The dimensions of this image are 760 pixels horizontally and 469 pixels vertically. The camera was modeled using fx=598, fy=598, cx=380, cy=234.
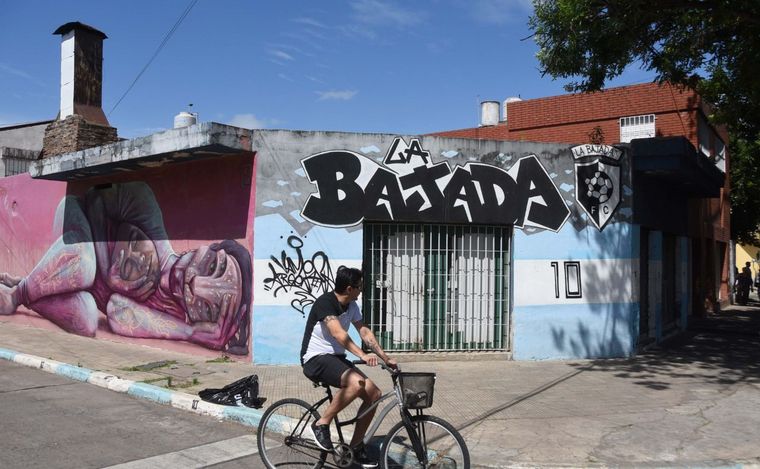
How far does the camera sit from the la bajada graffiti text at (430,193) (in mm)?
9156

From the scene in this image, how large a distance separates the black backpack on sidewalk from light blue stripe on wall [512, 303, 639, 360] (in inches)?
184

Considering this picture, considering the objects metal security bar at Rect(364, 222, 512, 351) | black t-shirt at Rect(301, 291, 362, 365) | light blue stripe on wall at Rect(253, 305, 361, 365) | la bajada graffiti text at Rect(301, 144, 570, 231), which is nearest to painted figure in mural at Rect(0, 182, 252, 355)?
light blue stripe on wall at Rect(253, 305, 361, 365)

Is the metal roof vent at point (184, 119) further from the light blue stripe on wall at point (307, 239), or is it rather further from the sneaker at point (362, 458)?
the sneaker at point (362, 458)

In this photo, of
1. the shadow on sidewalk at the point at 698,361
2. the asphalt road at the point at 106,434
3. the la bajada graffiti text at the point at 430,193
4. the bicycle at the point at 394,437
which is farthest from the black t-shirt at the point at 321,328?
the shadow on sidewalk at the point at 698,361

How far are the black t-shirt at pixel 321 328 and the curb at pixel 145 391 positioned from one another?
1904mm

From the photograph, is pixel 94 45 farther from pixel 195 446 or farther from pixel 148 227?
pixel 195 446

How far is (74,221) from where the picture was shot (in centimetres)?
1209

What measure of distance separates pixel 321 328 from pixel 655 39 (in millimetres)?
8456

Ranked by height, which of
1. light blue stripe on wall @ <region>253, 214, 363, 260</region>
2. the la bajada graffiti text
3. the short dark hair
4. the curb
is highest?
the la bajada graffiti text

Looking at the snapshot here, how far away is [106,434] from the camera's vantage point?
563 cm

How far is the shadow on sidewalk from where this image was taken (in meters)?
8.64

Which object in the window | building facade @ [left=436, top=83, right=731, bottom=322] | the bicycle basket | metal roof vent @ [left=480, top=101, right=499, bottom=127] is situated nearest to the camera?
the bicycle basket

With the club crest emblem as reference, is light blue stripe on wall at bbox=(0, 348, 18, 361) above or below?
below

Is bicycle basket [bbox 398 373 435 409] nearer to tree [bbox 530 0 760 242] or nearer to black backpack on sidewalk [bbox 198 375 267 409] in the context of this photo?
black backpack on sidewalk [bbox 198 375 267 409]
